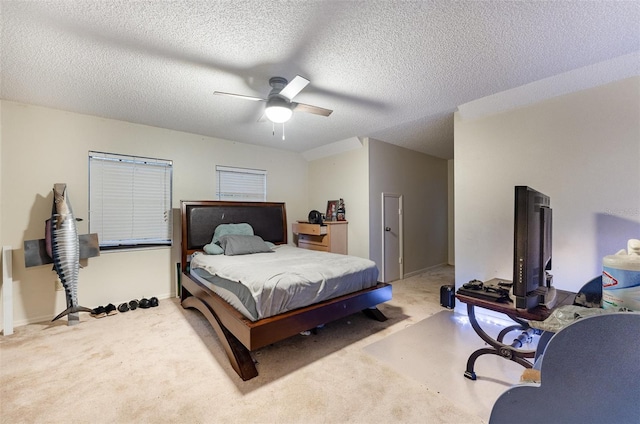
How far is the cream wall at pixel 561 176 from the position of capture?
7.22ft

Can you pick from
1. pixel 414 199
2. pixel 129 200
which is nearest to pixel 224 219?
pixel 129 200

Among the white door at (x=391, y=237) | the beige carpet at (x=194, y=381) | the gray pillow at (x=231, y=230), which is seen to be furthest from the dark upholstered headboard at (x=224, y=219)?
the white door at (x=391, y=237)

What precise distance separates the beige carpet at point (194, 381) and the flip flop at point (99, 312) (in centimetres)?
27

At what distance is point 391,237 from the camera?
15.1 feet

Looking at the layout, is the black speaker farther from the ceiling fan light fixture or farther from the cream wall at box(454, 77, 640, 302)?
the ceiling fan light fixture

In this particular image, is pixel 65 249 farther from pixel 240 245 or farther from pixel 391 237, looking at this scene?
pixel 391 237

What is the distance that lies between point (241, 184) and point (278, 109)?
8.26 feet

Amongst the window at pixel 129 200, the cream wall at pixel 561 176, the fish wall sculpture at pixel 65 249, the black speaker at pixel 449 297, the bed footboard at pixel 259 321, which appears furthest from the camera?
the window at pixel 129 200

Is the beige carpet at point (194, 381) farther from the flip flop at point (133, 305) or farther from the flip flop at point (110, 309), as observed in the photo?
the flip flop at point (133, 305)

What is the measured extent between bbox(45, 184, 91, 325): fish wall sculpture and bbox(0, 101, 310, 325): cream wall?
0.32 meters

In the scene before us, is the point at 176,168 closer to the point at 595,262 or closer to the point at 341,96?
the point at 341,96

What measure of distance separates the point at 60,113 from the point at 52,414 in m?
3.25

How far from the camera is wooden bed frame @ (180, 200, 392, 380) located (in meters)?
1.96

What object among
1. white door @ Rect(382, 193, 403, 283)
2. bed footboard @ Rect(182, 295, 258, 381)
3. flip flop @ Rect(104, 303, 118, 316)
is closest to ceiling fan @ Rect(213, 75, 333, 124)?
bed footboard @ Rect(182, 295, 258, 381)
